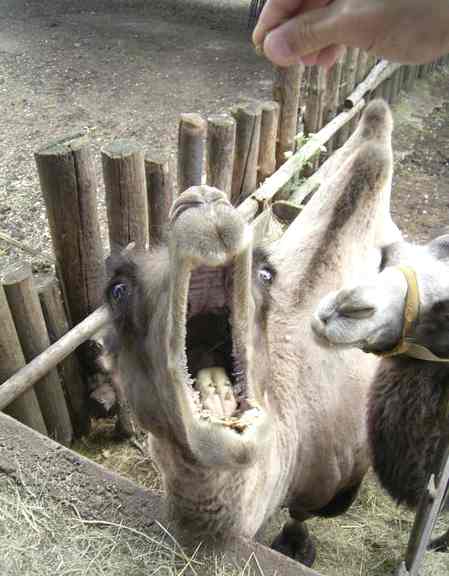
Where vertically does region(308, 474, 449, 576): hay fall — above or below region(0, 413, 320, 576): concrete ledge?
below

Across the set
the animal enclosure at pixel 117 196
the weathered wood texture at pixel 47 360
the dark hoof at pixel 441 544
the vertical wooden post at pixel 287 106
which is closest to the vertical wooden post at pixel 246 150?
the animal enclosure at pixel 117 196

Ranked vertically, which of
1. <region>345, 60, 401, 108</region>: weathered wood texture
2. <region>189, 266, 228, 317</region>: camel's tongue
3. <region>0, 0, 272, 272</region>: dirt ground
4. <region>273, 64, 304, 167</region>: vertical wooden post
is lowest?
<region>0, 0, 272, 272</region>: dirt ground

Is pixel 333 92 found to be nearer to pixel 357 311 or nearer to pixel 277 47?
pixel 357 311

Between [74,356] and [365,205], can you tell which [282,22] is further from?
[74,356]

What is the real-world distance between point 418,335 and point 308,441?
0.92m

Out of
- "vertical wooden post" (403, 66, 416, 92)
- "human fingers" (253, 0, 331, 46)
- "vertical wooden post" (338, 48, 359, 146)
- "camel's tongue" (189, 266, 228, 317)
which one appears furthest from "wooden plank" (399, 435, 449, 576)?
"vertical wooden post" (403, 66, 416, 92)

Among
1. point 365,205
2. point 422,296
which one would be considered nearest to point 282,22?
point 422,296

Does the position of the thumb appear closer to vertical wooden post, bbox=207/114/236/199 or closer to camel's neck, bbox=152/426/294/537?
camel's neck, bbox=152/426/294/537

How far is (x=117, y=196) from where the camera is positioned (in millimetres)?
3789

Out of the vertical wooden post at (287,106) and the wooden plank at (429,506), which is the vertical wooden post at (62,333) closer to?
the wooden plank at (429,506)

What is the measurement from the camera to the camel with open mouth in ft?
6.13

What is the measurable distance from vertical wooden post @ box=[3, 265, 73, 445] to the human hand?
2.29 m

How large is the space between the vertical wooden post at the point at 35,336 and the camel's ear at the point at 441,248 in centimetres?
224

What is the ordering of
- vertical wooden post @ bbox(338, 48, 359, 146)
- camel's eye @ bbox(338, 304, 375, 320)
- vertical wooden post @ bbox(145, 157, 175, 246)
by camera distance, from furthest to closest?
vertical wooden post @ bbox(338, 48, 359, 146) < vertical wooden post @ bbox(145, 157, 175, 246) < camel's eye @ bbox(338, 304, 375, 320)
